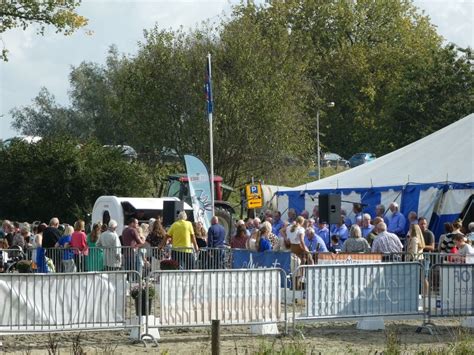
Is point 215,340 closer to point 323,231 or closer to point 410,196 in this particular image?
point 323,231

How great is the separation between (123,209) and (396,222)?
9.44 metres

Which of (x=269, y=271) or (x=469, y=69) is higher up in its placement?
(x=469, y=69)

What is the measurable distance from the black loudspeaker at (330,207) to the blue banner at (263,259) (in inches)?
127

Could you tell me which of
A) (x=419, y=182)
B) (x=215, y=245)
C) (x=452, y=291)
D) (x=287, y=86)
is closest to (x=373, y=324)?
(x=452, y=291)

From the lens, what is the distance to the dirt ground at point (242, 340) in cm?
1436

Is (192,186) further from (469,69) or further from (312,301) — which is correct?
(469,69)

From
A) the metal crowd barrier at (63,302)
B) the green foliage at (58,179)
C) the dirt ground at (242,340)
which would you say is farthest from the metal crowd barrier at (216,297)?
the green foliage at (58,179)

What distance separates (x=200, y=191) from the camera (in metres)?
30.6

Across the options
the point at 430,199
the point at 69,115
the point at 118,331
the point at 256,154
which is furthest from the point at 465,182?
the point at 69,115

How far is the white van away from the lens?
3312cm

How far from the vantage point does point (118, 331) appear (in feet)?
54.2

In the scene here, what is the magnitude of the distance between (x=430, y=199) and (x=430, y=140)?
448cm

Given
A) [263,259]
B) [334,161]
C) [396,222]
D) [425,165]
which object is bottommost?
[263,259]

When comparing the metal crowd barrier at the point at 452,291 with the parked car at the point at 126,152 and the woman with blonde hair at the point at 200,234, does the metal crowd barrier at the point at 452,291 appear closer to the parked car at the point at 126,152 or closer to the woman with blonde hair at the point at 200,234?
the woman with blonde hair at the point at 200,234
